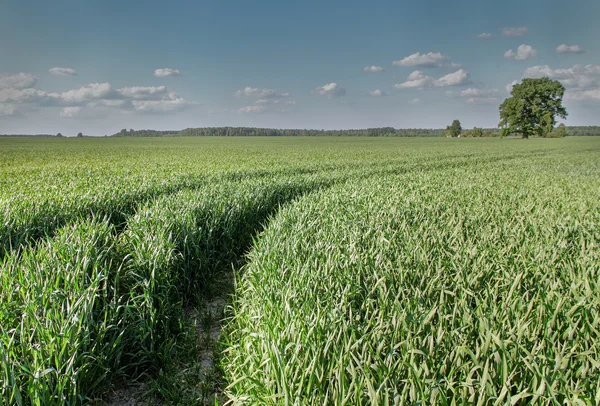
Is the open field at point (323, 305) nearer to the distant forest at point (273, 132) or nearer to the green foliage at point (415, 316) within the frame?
the green foliage at point (415, 316)

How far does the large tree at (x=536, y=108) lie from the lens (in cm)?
8144

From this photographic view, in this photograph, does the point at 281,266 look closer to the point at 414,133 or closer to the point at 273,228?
the point at 273,228

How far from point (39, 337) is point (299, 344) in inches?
82.1

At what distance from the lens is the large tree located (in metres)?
81.4

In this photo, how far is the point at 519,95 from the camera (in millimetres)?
84688

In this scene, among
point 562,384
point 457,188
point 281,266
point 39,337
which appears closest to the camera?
point 562,384

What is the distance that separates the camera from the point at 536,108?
81.2 m

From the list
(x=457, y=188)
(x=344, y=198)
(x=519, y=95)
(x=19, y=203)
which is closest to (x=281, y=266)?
(x=344, y=198)

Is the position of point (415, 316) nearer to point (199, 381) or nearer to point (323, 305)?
point (323, 305)

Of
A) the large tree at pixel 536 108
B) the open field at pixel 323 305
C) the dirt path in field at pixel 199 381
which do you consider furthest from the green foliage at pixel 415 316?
the large tree at pixel 536 108

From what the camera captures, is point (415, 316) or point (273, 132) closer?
point (415, 316)

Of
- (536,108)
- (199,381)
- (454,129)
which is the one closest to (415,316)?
(199,381)

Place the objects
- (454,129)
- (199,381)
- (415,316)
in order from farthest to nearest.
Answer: (454,129)
(199,381)
(415,316)

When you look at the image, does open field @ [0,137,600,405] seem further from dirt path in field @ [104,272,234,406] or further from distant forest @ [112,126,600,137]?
distant forest @ [112,126,600,137]
